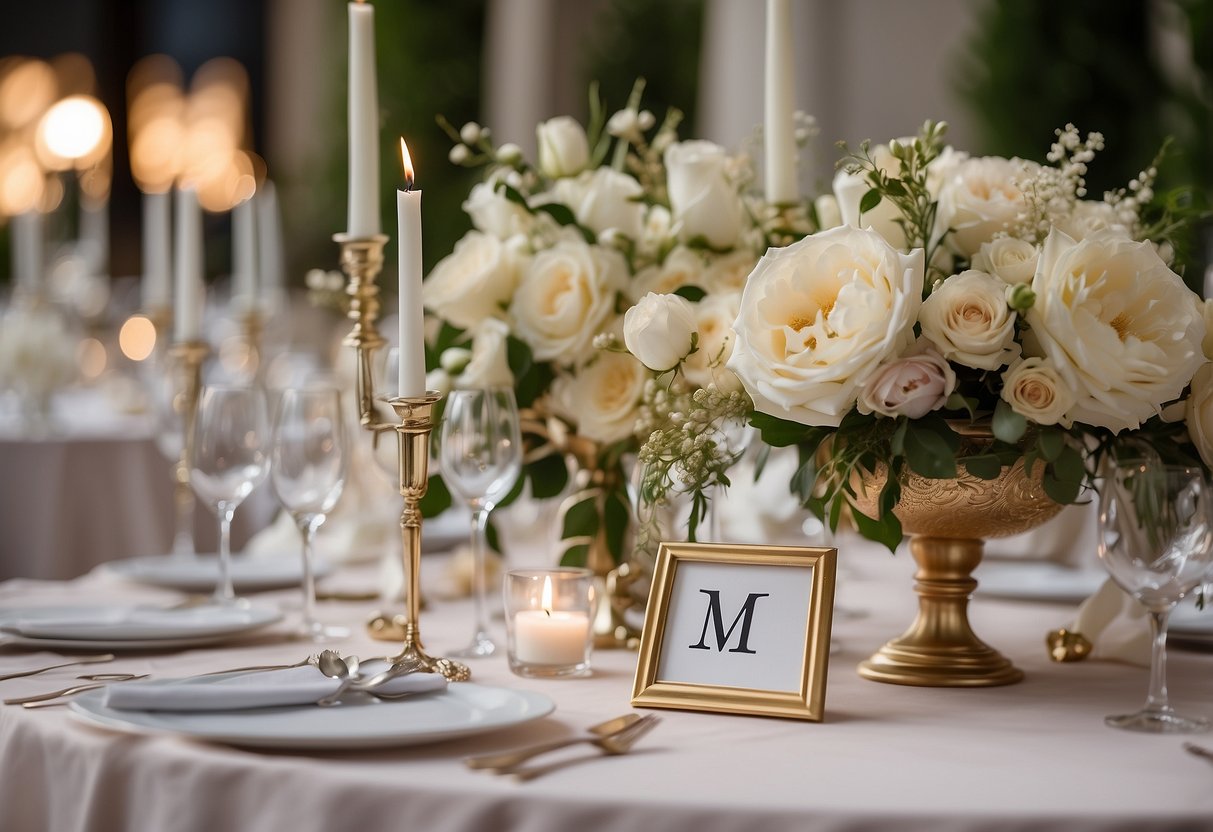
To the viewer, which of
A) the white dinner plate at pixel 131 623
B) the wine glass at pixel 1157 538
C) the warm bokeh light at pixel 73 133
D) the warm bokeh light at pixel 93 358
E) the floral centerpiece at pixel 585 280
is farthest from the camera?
the warm bokeh light at pixel 73 133

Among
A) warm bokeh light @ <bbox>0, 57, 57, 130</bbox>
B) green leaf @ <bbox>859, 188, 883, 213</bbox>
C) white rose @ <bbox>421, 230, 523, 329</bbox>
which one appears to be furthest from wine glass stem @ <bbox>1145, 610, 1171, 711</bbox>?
warm bokeh light @ <bbox>0, 57, 57, 130</bbox>

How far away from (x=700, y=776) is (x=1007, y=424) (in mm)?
419

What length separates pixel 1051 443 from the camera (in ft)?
3.93

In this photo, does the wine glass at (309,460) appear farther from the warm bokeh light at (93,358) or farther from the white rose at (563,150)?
the warm bokeh light at (93,358)

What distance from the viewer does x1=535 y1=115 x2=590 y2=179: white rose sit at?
5.48 ft

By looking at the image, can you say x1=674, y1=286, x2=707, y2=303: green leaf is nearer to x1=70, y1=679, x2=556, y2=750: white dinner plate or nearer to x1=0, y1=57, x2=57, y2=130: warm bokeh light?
x1=70, y1=679, x2=556, y2=750: white dinner plate

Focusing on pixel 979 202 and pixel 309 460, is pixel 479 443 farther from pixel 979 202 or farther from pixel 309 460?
pixel 979 202

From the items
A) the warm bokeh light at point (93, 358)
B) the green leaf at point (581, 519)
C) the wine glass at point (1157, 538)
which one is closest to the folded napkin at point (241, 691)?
the green leaf at point (581, 519)

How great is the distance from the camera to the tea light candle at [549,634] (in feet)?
4.42

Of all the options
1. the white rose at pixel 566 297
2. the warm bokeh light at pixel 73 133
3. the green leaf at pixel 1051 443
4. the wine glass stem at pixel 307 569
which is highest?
the warm bokeh light at pixel 73 133

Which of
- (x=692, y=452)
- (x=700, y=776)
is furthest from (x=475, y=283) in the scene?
(x=700, y=776)

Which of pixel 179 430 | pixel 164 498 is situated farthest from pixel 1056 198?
pixel 164 498

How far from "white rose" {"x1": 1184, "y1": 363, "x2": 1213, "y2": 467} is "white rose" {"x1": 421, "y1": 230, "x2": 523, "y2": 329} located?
0.75 metres

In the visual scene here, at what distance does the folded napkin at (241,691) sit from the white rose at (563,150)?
728 mm
